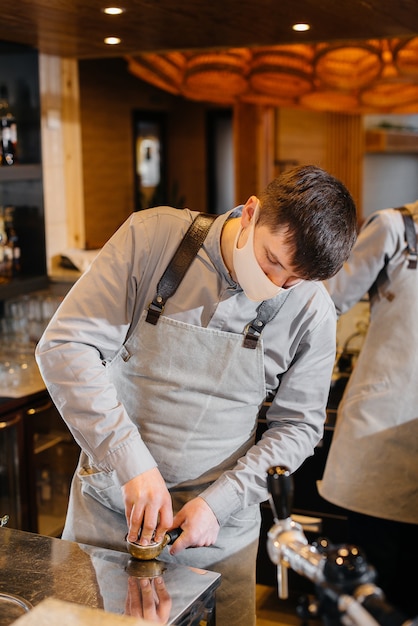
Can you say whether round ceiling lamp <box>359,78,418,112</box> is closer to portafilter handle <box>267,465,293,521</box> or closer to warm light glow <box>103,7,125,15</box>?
warm light glow <box>103,7,125,15</box>

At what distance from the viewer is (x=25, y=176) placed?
379 centimetres

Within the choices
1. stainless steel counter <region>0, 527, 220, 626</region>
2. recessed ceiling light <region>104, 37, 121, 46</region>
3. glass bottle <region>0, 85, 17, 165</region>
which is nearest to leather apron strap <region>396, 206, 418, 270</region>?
stainless steel counter <region>0, 527, 220, 626</region>

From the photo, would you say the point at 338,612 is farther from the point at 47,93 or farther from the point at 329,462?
the point at 47,93

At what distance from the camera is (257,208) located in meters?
1.68

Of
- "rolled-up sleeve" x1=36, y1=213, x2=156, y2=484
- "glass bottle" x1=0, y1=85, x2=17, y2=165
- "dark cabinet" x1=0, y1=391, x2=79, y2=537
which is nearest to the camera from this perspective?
"rolled-up sleeve" x1=36, y1=213, x2=156, y2=484

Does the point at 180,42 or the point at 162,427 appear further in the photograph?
the point at 180,42

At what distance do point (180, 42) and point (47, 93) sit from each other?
92 cm

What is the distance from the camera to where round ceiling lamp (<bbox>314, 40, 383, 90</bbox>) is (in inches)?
171

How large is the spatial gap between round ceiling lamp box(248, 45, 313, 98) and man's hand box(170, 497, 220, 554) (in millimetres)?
3461

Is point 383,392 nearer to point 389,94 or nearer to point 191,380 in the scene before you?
point 191,380

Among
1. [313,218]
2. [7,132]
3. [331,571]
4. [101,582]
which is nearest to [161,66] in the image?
[7,132]

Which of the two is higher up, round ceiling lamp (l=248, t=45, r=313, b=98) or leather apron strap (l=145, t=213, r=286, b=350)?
round ceiling lamp (l=248, t=45, r=313, b=98)

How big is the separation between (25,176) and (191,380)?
2.27m

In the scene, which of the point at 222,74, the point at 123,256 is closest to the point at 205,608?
the point at 123,256
